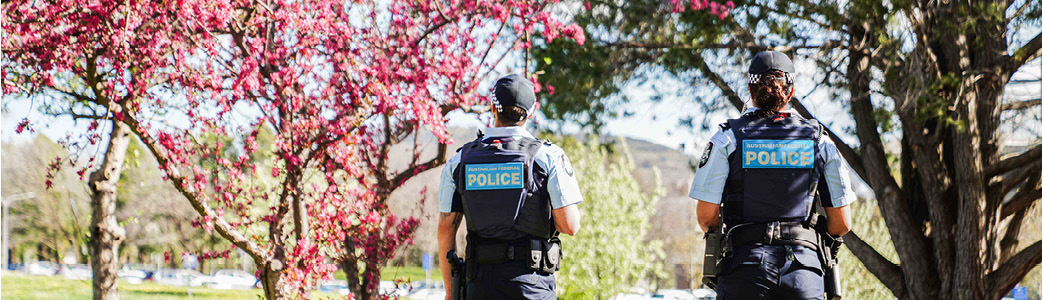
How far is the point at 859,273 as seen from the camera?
24.4 m

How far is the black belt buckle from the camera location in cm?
330

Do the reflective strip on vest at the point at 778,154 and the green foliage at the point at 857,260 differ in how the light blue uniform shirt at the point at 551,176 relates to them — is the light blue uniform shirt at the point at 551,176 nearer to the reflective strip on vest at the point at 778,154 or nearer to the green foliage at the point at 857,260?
the reflective strip on vest at the point at 778,154

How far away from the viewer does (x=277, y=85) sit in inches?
282

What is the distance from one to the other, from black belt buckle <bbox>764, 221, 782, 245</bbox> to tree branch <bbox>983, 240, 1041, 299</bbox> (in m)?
7.74

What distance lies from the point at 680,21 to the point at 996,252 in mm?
4453

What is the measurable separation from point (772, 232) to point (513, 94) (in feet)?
3.96

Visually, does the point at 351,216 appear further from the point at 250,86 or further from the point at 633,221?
the point at 633,221

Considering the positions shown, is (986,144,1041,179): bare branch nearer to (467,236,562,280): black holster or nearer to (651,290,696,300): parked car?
(467,236,562,280): black holster

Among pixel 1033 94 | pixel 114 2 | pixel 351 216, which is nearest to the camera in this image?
pixel 114 2

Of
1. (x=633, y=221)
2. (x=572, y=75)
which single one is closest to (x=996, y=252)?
(x=572, y=75)

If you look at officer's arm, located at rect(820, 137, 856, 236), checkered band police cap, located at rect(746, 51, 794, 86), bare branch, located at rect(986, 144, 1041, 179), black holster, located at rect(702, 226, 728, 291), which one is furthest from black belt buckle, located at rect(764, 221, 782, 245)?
bare branch, located at rect(986, 144, 1041, 179)

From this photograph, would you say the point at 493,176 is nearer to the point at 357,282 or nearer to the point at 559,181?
the point at 559,181

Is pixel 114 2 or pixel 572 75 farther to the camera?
pixel 572 75

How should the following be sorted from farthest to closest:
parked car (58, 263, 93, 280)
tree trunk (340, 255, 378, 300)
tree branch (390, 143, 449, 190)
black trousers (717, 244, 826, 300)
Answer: parked car (58, 263, 93, 280), tree branch (390, 143, 449, 190), tree trunk (340, 255, 378, 300), black trousers (717, 244, 826, 300)
